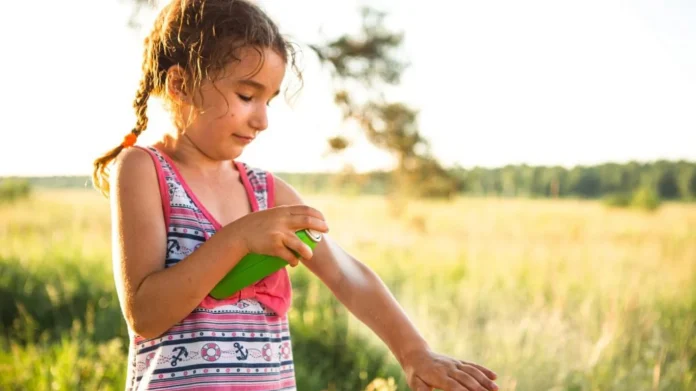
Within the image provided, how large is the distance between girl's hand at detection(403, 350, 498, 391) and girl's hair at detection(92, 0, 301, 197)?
674 mm

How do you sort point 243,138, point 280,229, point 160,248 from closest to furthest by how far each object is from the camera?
1. point 280,229
2. point 160,248
3. point 243,138

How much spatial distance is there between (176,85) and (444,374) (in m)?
0.80

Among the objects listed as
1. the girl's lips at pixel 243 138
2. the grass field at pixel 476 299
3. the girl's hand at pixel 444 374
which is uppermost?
the girl's lips at pixel 243 138

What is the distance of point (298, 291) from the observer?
13.5 ft

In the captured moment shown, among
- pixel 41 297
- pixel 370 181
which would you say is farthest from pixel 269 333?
pixel 370 181

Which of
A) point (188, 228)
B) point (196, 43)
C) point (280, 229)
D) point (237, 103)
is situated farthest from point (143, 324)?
point (196, 43)

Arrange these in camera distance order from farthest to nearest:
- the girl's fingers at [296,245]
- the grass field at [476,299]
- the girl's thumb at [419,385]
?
the grass field at [476,299] < the girl's thumb at [419,385] < the girl's fingers at [296,245]

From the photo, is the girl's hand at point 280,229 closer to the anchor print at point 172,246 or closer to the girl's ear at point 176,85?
the anchor print at point 172,246

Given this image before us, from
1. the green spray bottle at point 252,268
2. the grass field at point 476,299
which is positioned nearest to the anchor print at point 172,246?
the green spray bottle at point 252,268

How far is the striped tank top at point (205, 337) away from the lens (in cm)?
134

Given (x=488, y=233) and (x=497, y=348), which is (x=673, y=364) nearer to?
(x=497, y=348)

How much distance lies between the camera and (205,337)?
4.41 ft

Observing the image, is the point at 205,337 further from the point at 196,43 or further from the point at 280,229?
the point at 196,43

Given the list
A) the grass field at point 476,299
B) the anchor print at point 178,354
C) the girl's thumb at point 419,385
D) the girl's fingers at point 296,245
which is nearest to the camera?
the girl's fingers at point 296,245
